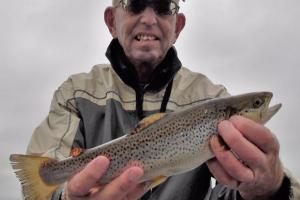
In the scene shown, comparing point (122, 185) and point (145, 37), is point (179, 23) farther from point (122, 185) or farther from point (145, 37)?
point (122, 185)

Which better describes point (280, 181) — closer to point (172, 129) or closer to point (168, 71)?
point (172, 129)

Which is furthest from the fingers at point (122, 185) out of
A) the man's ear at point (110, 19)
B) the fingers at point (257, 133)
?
the man's ear at point (110, 19)

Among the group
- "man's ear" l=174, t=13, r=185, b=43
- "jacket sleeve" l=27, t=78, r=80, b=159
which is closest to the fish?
"jacket sleeve" l=27, t=78, r=80, b=159

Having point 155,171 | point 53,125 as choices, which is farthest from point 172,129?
point 53,125

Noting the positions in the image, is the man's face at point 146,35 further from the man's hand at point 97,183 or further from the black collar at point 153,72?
the man's hand at point 97,183

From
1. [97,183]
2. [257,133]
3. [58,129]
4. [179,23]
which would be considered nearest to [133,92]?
[58,129]

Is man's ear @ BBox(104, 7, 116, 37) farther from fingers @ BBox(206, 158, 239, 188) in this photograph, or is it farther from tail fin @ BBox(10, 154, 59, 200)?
fingers @ BBox(206, 158, 239, 188)
